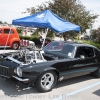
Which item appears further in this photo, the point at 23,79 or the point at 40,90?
the point at 40,90

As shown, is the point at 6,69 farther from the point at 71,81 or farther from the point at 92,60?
the point at 92,60

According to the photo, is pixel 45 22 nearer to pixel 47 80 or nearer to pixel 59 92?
pixel 47 80

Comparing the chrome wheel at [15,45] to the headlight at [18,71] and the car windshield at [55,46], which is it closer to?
A: the car windshield at [55,46]

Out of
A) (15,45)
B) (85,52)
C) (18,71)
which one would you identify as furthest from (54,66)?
(15,45)

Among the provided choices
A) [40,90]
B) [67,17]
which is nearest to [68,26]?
[40,90]

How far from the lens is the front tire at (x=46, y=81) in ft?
15.4

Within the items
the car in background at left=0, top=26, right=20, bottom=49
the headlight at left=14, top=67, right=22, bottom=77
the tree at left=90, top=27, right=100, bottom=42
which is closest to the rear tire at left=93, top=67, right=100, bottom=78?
the headlight at left=14, top=67, right=22, bottom=77

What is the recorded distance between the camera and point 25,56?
5172mm

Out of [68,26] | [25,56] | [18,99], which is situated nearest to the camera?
[18,99]

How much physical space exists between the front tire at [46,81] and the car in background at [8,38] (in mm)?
8582

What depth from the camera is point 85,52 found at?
6254mm

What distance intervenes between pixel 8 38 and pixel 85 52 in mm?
8458

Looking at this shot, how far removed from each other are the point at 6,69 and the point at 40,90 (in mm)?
1113

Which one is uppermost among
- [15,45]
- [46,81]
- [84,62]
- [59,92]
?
[15,45]
